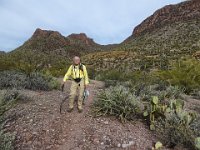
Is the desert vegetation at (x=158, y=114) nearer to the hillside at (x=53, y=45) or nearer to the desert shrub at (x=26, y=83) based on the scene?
the desert shrub at (x=26, y=83)

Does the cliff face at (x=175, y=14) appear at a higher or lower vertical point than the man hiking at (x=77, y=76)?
higher

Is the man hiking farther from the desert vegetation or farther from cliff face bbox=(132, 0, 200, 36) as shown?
cliff face bbox=(132, 0, 200, 36)

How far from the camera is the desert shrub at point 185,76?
528 inches

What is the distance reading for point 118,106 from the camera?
719 cm

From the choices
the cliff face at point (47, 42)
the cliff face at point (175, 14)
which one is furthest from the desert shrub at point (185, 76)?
the cliff face at point (47, 42)

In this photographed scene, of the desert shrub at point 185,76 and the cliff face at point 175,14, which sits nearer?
the desert shrub at point 185,76

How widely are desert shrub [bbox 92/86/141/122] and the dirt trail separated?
0.68 ft

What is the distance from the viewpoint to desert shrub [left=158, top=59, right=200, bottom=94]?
1341 cm

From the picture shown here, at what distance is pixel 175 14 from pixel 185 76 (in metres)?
61.6

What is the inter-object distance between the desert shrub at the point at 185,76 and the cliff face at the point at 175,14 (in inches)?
1988

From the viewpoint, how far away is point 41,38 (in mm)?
73625

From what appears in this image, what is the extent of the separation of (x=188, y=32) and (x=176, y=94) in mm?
45021

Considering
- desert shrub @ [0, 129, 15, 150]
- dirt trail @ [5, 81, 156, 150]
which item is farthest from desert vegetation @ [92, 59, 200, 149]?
desert shrub @ [0, 129, 15, 150]

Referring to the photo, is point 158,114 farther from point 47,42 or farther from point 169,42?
point 47,42
